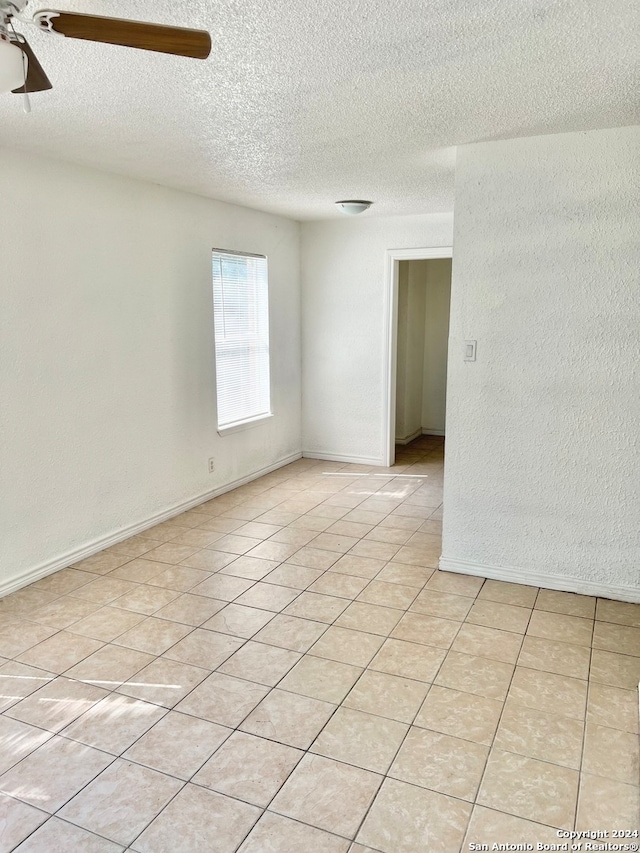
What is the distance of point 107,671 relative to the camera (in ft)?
8.37

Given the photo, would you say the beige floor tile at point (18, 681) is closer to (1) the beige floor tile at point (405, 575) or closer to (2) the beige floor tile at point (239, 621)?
(2) the beige floor tile at point (239, 621)

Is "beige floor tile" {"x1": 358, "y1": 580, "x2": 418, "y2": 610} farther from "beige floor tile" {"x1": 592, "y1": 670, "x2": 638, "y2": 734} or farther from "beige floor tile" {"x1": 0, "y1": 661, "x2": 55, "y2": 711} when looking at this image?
"beige floor tile" {"x1": 0, "y1": 661, "x2": 55, "y2": 711}

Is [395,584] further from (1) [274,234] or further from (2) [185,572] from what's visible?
(1) [274,234]

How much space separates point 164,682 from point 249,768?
2.04ft

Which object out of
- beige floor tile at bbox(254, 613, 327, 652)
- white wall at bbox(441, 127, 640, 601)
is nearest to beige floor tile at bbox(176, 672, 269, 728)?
beige floor tile at bbox(254, 613, 327, 652)

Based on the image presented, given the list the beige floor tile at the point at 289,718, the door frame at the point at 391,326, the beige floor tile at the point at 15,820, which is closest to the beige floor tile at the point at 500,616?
the beige floor tile at the point at 289,718

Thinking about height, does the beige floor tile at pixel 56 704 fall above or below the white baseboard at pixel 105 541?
below

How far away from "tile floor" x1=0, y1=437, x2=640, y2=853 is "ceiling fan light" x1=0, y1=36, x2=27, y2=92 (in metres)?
1.98

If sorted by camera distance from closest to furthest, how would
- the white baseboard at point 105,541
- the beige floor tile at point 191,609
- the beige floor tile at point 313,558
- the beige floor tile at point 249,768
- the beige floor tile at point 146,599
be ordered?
the beige floor tile at point 249,768
the beige floor tile at point 191,609
the beige floor tile at point 146,599
the white baseboard at point 105,541
the beige floor tile at point 313,558

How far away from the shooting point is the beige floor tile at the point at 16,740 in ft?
6.73

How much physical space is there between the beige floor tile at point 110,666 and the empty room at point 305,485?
29 mm

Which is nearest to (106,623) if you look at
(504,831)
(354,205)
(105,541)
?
(105,541)

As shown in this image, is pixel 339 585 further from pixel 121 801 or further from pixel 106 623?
pixel 121 801

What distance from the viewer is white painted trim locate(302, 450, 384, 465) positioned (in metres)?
5.94
